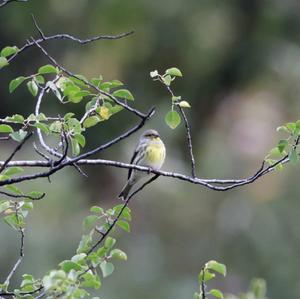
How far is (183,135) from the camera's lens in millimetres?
15664

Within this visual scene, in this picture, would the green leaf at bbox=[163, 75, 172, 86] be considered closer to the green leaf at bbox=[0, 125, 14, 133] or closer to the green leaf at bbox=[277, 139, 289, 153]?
the green leaf at bbox=[277, 139, 289, 153]

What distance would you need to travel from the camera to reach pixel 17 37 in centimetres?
1634

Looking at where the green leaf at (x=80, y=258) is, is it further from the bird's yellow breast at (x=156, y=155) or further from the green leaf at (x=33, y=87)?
the bird's yellow breast at (x=156, y=155)

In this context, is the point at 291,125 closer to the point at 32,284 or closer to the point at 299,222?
the point at 32,284

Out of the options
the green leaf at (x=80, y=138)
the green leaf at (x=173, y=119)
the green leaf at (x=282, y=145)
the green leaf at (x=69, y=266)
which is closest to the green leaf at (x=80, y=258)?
the green leaf at (x=69, y=266)

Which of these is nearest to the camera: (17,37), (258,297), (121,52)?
(258,297)

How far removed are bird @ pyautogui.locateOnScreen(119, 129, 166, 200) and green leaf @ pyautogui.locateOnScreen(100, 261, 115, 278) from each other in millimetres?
2049

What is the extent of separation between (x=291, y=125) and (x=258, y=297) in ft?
3.74

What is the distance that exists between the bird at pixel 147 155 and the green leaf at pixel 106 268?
2.05 metres

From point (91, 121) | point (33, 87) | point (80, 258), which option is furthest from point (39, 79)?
point (80, 258)

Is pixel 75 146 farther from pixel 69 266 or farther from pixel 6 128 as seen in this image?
pixel 69 266

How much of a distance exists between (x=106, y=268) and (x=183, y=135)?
1257 cm

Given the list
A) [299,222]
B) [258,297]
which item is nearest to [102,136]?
[299,222]

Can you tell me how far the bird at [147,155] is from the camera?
17.6 ft
